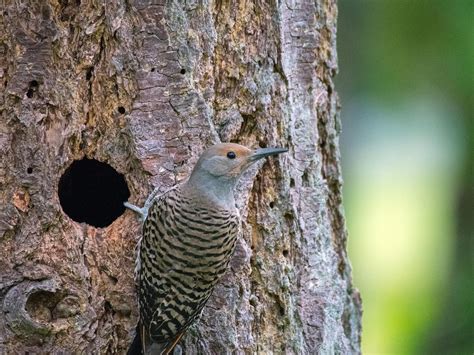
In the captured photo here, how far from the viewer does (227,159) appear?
4.01m

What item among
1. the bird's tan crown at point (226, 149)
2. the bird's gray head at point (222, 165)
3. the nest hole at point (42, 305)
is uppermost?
the bird's tan crown at point (226, 149)

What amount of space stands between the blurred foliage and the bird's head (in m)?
3.62

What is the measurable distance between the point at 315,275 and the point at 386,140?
204 inches

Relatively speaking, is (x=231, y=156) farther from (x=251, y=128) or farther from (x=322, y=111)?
(x=322, y=111)

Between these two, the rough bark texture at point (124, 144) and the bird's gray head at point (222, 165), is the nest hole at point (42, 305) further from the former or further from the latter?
the bird's gray head at point (222, 165)

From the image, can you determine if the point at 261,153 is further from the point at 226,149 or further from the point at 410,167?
the point at 410,167

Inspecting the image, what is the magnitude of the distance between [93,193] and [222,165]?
868 millimetres

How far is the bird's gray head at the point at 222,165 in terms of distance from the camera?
3994 mm

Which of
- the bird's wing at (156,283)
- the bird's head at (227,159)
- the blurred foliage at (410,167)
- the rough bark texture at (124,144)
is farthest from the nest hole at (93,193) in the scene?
the blurred foliage at (410,167)

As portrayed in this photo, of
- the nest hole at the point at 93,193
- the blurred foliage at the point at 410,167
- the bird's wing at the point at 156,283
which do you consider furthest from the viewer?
the blurred foliage at the point at 410,167

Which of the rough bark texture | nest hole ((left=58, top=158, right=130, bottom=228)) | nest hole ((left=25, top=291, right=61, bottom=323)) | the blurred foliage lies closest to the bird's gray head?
the rough bark texture

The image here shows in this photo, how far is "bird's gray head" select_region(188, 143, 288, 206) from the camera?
3994 mm

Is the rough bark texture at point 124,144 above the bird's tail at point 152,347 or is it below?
above

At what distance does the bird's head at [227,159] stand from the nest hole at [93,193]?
0.48 metres
